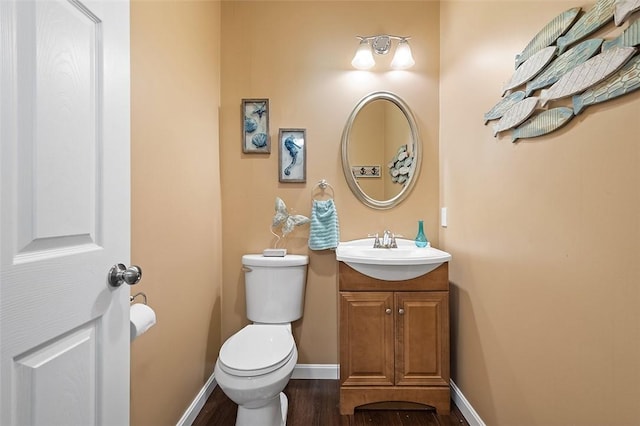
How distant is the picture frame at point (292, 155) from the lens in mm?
1994

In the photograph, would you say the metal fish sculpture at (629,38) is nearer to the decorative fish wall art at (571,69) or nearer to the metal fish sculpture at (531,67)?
the decorative fish wall art at (571,69)

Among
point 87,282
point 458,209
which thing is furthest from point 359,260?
point 87,282

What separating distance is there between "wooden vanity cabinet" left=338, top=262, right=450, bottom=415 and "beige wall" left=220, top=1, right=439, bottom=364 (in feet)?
1.38

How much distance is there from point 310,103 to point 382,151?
585 millimetres

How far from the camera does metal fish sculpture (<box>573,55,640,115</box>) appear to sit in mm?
707

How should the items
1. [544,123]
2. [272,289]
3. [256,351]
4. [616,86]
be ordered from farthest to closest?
1. [272,289]
2. [256,351]
3. [544,123]
4. [616,86]

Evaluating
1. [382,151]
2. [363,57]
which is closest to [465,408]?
[382,151]

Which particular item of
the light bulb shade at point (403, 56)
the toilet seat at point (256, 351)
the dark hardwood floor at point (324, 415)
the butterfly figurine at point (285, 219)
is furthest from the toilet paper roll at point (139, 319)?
the light bulb shade at point (403, 56)

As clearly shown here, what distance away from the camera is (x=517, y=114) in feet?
3.68

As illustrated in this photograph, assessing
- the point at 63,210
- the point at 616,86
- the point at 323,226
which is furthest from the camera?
the point at 323,226

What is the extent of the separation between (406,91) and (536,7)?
982 mm

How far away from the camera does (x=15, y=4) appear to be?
0.52 m

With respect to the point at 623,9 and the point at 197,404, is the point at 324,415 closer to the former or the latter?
the point at 197,404

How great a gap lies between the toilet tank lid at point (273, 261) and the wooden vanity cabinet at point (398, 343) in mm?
441
